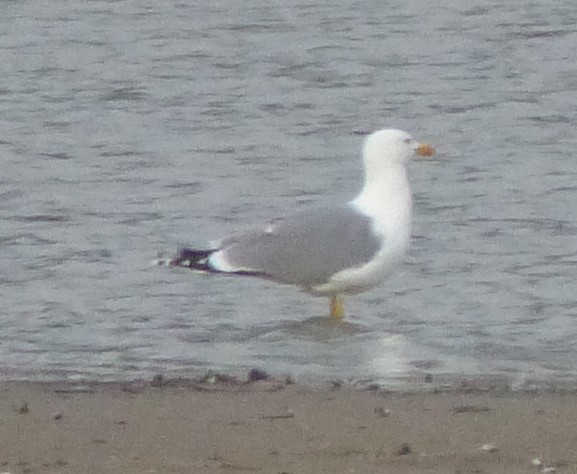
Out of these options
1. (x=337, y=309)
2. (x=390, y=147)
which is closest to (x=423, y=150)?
(x=390, y=147)

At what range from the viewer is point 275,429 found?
579 centimetres

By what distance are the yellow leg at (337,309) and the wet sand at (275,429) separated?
186 cm

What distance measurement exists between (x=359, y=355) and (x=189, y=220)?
2.59 meters

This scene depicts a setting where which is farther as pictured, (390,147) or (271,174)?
(271,174)

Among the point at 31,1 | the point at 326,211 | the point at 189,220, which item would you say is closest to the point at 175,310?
the point at 326,211

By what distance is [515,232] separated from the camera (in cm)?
967

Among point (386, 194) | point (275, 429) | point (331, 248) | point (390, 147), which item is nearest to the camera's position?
point (275, 429)

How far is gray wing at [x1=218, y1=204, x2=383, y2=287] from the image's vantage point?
345 inches

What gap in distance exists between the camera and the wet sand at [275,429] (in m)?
5.29

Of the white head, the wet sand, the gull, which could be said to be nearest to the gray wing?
the gull

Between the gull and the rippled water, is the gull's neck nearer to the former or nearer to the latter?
the gull

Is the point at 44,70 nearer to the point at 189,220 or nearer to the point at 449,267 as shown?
the point at 189,220

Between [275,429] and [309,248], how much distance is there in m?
3.09

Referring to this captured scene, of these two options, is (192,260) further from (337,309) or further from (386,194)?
(386,194)
